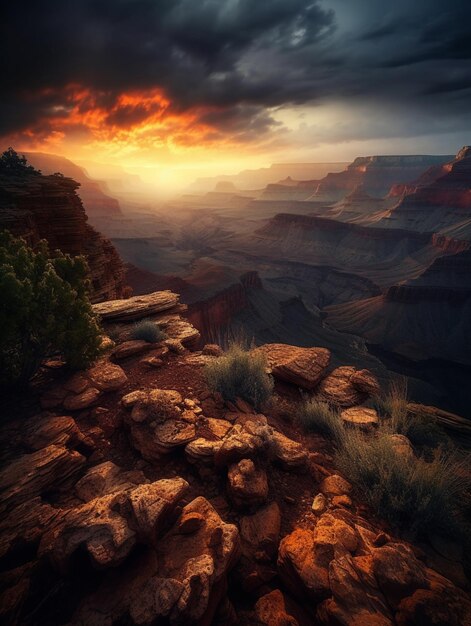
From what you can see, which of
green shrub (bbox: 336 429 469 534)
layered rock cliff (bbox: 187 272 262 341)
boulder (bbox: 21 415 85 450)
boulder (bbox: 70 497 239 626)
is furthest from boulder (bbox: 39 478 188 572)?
layered rock cliff (bbox: 187 272 262 341)

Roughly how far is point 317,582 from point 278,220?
96901mm

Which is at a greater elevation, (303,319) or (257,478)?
(257,478)

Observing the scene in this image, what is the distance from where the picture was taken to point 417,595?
96.3 inches

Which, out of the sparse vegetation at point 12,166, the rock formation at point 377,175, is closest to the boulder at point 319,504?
the sparse vegetation at point 12,166

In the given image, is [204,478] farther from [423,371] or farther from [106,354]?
[423,371]

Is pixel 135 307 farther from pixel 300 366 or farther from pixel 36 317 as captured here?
pixel 300 366

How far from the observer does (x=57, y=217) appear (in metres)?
14.5

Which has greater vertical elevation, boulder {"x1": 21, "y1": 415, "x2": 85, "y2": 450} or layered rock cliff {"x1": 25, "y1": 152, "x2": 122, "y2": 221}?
layered rock cliff {"x1": 25, "y1": 152, "x2": 122, "y2": 221}

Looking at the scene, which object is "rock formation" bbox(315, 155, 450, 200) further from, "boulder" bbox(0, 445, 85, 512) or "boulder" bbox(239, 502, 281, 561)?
"boulder" bbox(0, 445, 85, 512)

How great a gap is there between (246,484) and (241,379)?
2701 millimetres

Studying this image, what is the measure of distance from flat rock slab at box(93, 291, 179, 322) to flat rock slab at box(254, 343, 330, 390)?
4.38 metres

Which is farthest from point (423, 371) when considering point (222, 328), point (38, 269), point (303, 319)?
point (38, 269)

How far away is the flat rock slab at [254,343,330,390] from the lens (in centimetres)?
737

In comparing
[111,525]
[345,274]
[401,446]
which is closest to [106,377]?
[111,525]
